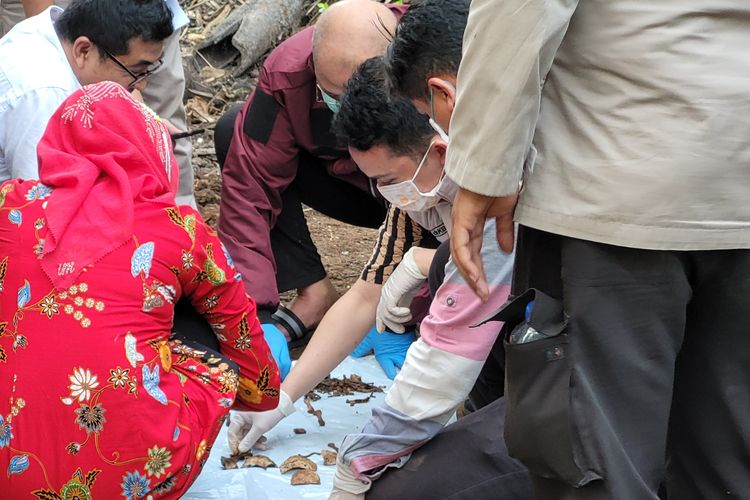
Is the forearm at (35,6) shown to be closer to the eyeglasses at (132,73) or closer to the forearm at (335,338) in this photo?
the eyeglasses at (132,73)

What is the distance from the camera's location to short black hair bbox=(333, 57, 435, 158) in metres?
2.30

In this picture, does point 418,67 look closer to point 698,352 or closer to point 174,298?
point 174,298

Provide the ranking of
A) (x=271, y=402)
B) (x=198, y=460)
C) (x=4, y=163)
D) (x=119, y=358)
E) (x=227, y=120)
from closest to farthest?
(x=119, y=358) → (x=198, y=460) → (x=271, y=402) → (x=4, y=163) → (x=227, y=120)

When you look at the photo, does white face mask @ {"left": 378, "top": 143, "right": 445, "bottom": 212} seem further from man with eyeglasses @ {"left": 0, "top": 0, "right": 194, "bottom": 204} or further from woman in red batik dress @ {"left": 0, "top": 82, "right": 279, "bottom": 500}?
man with eyeglasses @ {"left": 0, "top": 0, "right": 194, "bottom": 204}

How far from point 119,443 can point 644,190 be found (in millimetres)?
1176

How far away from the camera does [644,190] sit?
4.65 feet

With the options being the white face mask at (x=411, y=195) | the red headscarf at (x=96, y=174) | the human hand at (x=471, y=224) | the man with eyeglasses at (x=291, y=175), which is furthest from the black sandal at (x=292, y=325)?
the human hand at (x=471, y=224)

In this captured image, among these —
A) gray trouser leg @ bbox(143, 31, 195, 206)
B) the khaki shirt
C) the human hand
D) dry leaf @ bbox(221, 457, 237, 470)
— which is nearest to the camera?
the khaki shirt

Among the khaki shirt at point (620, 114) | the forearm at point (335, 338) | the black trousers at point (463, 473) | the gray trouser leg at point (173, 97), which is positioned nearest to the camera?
the khaki shirt at point (620, 114)

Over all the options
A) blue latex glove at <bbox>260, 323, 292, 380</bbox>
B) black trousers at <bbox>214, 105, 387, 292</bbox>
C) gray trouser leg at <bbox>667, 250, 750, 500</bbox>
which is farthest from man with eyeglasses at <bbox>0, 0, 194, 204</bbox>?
gray trouser leg at <bbox>667, 250, 750, 500</bbox>

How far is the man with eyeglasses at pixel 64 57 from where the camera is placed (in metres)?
2.66

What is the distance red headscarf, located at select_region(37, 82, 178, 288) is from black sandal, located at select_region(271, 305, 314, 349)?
1.28 m

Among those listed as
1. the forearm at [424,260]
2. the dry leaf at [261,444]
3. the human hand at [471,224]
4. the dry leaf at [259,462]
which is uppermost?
the human hand at [471,224]

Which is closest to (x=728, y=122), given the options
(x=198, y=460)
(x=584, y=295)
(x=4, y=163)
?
(x=584, y=295)
